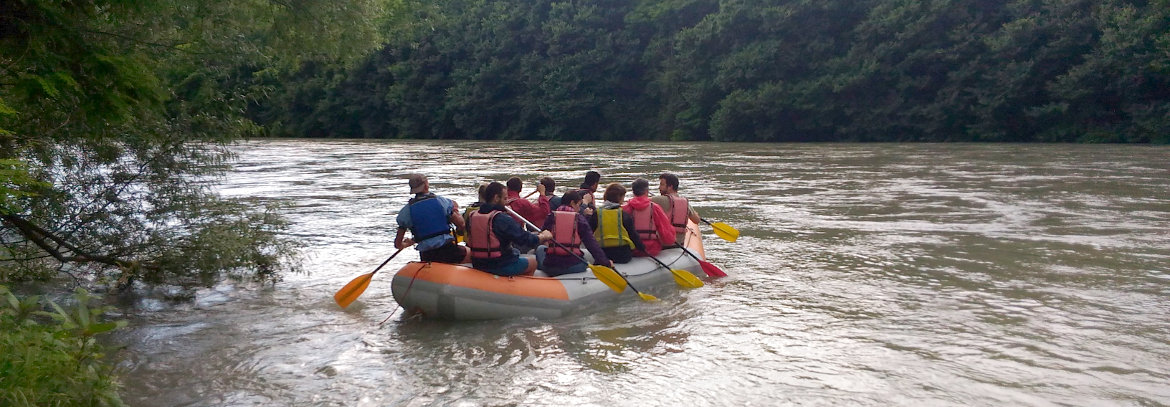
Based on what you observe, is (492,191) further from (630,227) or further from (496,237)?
(630,227)

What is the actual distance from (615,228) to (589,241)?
554 mm

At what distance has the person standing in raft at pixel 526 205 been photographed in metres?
8.44

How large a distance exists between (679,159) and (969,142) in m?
13.1

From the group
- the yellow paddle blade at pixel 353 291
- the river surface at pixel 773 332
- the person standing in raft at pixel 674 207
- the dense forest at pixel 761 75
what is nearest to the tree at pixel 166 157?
the river surface at pixel 773 332

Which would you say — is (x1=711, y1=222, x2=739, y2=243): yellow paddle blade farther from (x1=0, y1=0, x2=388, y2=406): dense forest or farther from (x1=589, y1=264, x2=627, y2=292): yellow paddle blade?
(x1=0, y1=0, x2=388, y2=406): dense forest

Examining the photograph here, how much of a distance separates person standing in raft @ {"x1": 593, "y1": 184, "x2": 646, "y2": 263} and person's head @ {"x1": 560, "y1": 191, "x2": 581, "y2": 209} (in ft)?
0.62

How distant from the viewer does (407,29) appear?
37.4 feet

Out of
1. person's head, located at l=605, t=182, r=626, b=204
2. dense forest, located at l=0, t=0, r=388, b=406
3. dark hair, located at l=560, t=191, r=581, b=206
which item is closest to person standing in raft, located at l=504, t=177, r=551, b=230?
dark hair, located at l=560, t=191, r=581, b=206

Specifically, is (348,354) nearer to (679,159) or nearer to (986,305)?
(986,305)

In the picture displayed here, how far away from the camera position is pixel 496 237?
6848 millimetres

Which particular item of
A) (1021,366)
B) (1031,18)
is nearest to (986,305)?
(1021,366)

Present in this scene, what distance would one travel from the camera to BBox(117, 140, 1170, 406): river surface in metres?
5.34

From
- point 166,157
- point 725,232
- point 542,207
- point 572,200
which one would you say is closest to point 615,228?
point 572,200

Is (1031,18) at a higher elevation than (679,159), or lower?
higher
